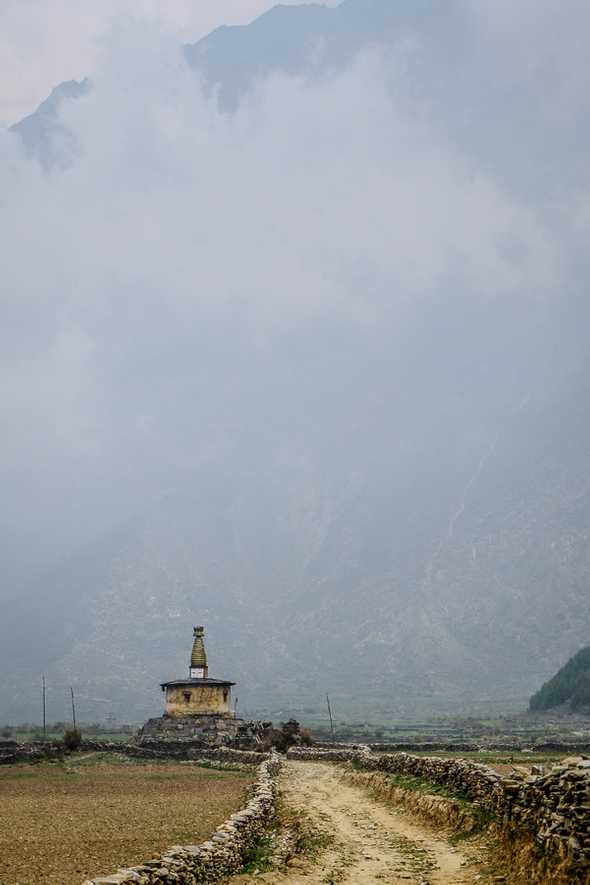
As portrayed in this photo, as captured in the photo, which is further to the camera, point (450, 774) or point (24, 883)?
point (450, 774)

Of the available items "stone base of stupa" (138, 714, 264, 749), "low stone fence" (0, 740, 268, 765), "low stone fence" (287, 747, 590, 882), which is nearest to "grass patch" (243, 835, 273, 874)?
"low stone fence" (287, 747, 590, 882)

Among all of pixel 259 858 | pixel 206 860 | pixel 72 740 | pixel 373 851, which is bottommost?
pixel 373 851

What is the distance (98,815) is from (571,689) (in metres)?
92.6

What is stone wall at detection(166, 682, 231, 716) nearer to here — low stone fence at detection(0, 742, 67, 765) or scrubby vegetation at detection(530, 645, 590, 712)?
low stone fence at detection(0, 742, 67, 765)

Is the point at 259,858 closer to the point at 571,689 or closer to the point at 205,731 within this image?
the point at 205,731

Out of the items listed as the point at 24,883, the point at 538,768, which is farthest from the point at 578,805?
the point at 24,883

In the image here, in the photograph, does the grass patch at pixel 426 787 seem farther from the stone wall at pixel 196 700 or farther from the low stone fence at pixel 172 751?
the stone wall at pixel 196 700

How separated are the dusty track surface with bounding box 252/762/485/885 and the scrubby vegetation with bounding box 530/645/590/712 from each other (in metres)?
81.0

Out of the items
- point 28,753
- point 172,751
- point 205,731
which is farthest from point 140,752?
point 205,731

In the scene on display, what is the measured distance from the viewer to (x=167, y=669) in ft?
604

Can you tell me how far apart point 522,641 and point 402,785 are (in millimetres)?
174888

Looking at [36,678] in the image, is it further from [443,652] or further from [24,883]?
[24,883]

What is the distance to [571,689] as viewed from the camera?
103 meters

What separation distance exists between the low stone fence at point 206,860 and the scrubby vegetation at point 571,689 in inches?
3420
